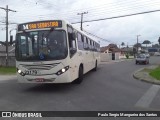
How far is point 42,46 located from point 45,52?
31 centimetres

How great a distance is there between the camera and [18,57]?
1191 centimetres

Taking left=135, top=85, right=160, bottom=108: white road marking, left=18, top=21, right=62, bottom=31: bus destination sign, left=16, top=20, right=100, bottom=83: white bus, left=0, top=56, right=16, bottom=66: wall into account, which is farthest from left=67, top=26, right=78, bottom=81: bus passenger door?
left=0, top=56, right=16, bottom=66: wall

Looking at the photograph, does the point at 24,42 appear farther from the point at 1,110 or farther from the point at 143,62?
the point at 143,62

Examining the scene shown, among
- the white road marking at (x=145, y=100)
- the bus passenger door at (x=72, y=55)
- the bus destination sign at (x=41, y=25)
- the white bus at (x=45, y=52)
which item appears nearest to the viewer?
the white road marking at (x=145, y=100)

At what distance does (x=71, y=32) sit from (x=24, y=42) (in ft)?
7.60

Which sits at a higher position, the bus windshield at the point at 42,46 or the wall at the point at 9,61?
the bus windshield at the point at 42,46

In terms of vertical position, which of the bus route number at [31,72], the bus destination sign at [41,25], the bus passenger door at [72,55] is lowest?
the bus route number at [31,72]

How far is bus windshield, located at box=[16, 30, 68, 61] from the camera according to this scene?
11500 millimetres

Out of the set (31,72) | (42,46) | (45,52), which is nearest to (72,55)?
(45,52)

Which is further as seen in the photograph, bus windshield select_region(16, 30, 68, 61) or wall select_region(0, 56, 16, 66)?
wall select_region(0, 56, 16, 66)

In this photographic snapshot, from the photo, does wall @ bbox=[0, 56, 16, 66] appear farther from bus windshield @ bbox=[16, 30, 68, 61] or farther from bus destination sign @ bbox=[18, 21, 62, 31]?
bus windshield @ bbox=[16, 30, 68, 61]

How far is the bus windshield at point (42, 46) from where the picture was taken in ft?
37.7

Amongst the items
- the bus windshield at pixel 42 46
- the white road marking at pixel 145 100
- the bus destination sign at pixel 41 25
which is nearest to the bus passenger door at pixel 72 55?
the bus windshield at pixel 42 46

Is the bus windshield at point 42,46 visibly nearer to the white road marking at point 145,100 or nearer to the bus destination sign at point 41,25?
the bus destination sign at point 41,25
